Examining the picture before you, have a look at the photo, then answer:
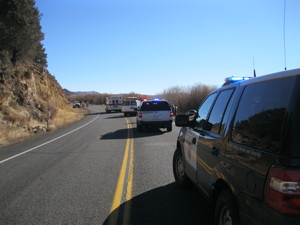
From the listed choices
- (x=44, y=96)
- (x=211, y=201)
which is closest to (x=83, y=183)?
(x=211, y=201)

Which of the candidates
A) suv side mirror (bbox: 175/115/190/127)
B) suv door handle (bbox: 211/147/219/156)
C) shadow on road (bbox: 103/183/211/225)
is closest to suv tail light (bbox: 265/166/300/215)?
suv door handle (bbox: 211/147/219/156)

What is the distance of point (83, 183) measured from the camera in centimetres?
627

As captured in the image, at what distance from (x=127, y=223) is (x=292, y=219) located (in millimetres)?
2596

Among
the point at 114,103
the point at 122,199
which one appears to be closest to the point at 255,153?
the point at 122,199

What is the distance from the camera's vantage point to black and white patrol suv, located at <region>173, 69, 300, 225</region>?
2178 mm

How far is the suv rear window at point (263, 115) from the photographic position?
237 cm

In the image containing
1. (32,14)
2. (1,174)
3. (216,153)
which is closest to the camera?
(216,153)

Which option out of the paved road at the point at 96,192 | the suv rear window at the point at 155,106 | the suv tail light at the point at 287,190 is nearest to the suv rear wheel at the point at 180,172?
the paved road at the point at 96,192

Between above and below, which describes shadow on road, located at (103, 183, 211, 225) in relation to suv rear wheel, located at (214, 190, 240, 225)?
below

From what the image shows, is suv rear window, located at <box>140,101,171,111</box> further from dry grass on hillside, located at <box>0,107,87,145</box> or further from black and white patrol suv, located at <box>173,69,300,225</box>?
black and white patrol suv, located at <box>173,69,300,225</box>

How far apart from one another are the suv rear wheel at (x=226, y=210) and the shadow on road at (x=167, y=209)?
3.32 ft

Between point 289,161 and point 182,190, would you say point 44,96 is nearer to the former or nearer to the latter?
point 182,190

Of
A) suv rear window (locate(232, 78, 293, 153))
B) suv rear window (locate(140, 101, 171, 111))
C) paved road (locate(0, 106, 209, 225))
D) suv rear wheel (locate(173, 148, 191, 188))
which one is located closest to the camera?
suv rear window (locate(232, 78, 293, 153))

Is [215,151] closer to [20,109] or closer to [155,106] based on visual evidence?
[155,106]
